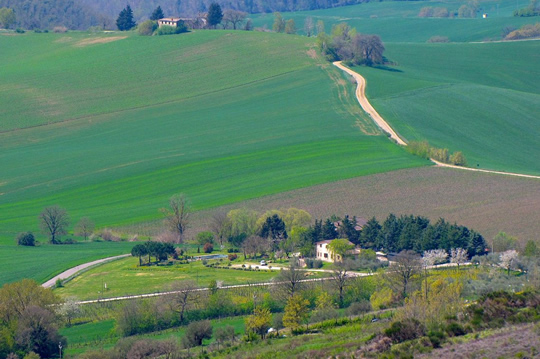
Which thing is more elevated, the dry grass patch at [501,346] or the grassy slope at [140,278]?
the dry grass patch at [501,346]

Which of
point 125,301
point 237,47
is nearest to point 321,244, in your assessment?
point 125,301

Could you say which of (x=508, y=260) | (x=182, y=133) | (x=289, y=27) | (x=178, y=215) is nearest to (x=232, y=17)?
(x=289, y=27)

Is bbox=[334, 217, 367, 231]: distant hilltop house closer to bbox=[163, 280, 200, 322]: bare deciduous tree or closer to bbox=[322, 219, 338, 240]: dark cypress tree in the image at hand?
bbox=[322, 219, 338, 240]: dark cypress tree

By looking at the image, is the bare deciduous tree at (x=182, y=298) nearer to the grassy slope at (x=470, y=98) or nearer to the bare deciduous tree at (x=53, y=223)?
the bare deciduous tree at (x=53, y=223)

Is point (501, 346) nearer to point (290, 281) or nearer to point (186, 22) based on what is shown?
point (290, 281)

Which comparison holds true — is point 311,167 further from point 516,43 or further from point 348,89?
point 516,43

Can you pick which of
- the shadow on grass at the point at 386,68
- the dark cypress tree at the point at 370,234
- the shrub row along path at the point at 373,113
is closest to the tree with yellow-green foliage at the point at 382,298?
the dark cypress tree at the point at 370,234
